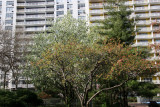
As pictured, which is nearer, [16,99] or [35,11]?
[16,99]

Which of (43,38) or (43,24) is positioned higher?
(43,24)

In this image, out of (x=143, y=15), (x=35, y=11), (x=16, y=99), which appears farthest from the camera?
(x=35, y=11)

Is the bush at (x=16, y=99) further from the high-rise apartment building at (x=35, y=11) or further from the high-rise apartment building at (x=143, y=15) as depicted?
the high-rise apartment building at (x=35, y=11)

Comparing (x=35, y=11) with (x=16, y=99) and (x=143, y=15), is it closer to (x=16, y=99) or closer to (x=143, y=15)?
(x=143, y=15)

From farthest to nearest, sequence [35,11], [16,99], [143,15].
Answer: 1. [35,11]
2. [143,15]
3. [16,99]

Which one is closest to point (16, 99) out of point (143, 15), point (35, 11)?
point (35, 11)

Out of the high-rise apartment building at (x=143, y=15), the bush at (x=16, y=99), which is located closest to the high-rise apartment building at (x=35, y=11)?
the high-rise apartment building at (x=143, y=15)

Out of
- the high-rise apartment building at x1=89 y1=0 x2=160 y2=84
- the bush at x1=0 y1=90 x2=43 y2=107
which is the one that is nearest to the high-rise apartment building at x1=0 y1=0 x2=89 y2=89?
the high-rise apartment building at x1=89 y1=0 x2=160 y2=84

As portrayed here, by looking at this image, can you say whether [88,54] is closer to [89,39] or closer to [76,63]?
[76,63]

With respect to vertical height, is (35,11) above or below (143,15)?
Result: above

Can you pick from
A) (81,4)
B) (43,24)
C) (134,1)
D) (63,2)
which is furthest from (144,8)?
(43,24)

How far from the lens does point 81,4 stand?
63562 millimetres

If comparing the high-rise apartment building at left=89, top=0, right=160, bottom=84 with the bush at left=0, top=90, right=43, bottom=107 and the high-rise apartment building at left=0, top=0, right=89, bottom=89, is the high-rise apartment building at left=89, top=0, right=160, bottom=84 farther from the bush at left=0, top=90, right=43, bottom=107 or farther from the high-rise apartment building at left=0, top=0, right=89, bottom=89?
the bush at left=0, top=90, right=43, bottom=107

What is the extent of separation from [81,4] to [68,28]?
45.0m
